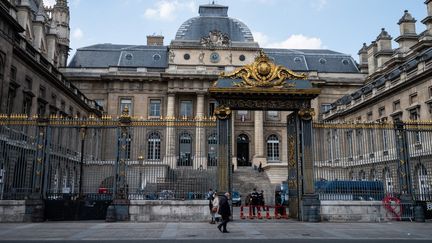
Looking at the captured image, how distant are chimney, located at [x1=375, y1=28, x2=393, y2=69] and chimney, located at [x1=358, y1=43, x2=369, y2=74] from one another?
762 centimetres

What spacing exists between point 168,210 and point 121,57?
40539 mm

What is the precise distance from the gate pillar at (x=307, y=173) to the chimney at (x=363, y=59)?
4015 centimetres

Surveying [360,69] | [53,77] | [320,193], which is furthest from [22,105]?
[360,69]

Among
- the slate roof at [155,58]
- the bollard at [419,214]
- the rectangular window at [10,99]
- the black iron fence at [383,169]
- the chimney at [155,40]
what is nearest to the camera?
the bollard at [419,214]

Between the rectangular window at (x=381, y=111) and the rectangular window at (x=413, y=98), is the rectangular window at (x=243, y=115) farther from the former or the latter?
the rectangular window at (x=413, y=98)

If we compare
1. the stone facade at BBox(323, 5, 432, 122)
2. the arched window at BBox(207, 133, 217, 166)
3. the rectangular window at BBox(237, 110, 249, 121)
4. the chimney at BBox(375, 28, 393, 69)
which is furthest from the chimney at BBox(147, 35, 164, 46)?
the arched window at BBox(207, 133, 217, 166)

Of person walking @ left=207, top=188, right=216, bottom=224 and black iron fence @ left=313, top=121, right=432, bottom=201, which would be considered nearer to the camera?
person walking @ left=207, top=188, right=216, bottom=224

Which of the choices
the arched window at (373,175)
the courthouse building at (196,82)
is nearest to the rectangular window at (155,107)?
the courthouse building at (196,82)

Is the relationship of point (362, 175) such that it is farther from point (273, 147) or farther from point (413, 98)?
point (273, 147)

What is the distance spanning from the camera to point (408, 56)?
38969 mm

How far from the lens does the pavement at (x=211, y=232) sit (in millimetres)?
10742

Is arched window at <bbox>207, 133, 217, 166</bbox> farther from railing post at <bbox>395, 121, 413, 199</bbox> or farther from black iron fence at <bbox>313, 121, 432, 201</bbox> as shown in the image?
railing post at <bbox>395, 121, 413, 199</bbox>

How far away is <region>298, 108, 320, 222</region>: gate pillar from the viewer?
50.4ft

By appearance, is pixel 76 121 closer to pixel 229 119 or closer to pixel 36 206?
pixel 36 206
